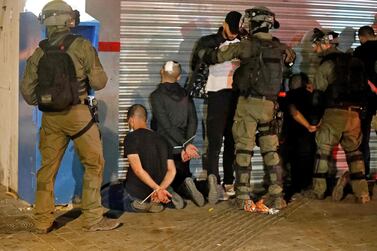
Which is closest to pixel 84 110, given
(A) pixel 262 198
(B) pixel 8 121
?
(B) pixel 8 121

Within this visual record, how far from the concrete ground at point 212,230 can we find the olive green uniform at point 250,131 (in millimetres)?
413

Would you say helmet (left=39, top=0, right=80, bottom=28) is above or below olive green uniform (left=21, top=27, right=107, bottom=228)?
above

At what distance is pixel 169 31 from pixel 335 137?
233cm

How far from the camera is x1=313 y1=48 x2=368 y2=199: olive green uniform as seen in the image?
7316mm

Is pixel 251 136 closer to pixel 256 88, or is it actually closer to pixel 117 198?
pixel 256 88

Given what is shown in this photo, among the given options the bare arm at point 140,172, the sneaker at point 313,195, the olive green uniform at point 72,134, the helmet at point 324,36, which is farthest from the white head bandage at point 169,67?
the sneaker at point 313,195

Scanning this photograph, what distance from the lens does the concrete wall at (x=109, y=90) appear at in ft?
23.6

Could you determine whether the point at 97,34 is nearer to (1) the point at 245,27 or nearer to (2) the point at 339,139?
(1) the point at 245,27

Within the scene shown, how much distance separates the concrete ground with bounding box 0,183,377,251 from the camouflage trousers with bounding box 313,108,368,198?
12.2 inches

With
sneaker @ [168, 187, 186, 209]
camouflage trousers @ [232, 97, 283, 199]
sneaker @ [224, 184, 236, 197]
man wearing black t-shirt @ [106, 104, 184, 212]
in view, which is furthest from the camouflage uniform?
man wearing black t-shirt @ [106, 104, 184, 212]

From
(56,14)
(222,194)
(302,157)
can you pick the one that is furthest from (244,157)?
(56,14)

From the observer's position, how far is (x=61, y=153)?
19.8 feet

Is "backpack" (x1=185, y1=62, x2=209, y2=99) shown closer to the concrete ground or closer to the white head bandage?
the white head bandage

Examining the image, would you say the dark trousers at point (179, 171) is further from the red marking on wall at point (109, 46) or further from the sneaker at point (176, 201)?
the red marking on wall at point (109, 46)
